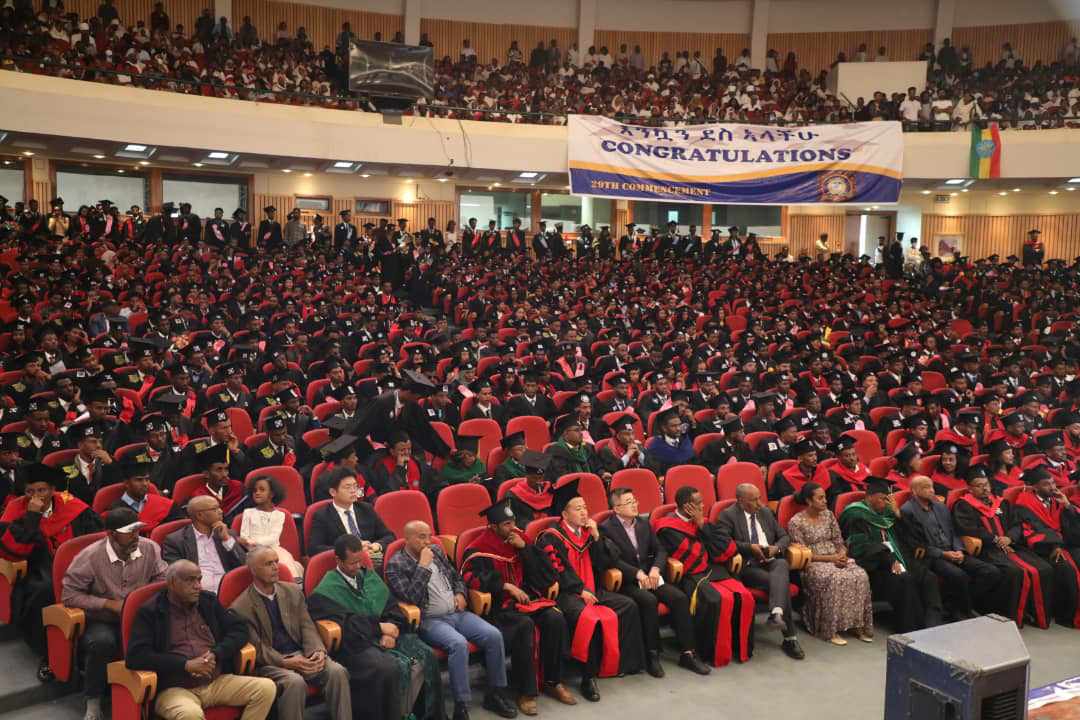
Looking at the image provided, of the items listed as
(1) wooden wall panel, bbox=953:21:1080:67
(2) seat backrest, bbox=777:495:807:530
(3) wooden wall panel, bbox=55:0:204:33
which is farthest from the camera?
(1) wooden wall panel, bbox=953:21:1080:67

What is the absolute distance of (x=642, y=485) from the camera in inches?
266

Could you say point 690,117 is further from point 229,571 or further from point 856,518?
point 229,571

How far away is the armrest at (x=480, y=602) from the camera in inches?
203

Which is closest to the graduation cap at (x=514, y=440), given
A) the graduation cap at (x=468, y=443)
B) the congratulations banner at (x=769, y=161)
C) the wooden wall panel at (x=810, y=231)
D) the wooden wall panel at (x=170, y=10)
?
the graduation cap at (x=468, y=443)

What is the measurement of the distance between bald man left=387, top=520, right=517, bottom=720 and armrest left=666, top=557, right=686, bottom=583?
4.02 ft

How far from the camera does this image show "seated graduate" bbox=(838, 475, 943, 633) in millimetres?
6207

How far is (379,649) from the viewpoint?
4.67 metres

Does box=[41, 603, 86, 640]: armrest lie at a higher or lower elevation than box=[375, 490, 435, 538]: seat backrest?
lower

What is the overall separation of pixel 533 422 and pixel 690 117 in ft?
41.9

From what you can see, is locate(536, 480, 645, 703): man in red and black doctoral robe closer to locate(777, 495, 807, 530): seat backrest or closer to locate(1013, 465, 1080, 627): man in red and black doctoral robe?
locate(777, 495, 807, 530): seat backrest

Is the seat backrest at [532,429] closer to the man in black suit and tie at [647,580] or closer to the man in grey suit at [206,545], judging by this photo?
the man in black suit and tie at [647,580]

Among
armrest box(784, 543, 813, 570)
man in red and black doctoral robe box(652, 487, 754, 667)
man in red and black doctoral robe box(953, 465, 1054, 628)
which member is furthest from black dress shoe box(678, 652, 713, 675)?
man in red and black doctoral robe box(953, 465, 1054, 628)

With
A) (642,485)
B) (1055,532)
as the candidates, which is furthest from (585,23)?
(1055,532)

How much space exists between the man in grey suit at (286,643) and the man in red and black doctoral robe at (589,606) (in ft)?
4.43
